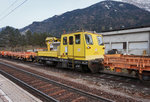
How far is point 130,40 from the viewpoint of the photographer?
1708 cm

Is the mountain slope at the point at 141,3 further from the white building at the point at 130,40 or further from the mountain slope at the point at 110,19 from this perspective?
the white building at the point at 130,40

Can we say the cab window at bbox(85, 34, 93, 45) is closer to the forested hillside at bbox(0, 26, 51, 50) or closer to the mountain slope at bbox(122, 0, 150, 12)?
the forested hillside at bbox(0, 26, 51, 50)

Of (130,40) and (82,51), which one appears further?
(130,40)

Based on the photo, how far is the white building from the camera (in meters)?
15.7

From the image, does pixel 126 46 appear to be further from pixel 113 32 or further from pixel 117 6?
pixel 117 6

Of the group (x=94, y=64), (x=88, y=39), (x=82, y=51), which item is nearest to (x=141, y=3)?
(x=88, y=39)

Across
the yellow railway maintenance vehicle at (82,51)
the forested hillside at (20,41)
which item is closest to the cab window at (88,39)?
the yellow railway maintenance vehicle at (82,51)

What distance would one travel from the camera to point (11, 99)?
4.20 meters

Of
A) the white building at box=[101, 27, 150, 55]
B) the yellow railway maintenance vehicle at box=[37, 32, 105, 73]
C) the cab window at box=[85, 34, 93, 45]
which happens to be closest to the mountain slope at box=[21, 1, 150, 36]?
the white building at box=[101, 27, 150, 55]

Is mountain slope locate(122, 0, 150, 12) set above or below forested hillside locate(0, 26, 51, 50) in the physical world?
above

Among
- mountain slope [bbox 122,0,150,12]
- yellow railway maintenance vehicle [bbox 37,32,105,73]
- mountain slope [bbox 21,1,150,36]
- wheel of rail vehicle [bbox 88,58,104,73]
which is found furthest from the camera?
mountain slope [bbox 122,0,150,12]

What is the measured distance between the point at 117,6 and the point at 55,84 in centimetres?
16359

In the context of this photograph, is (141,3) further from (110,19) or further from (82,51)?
(82,51)

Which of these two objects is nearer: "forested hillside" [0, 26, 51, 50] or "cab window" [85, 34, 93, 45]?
"cab window" [85, 34, 93, 45]
